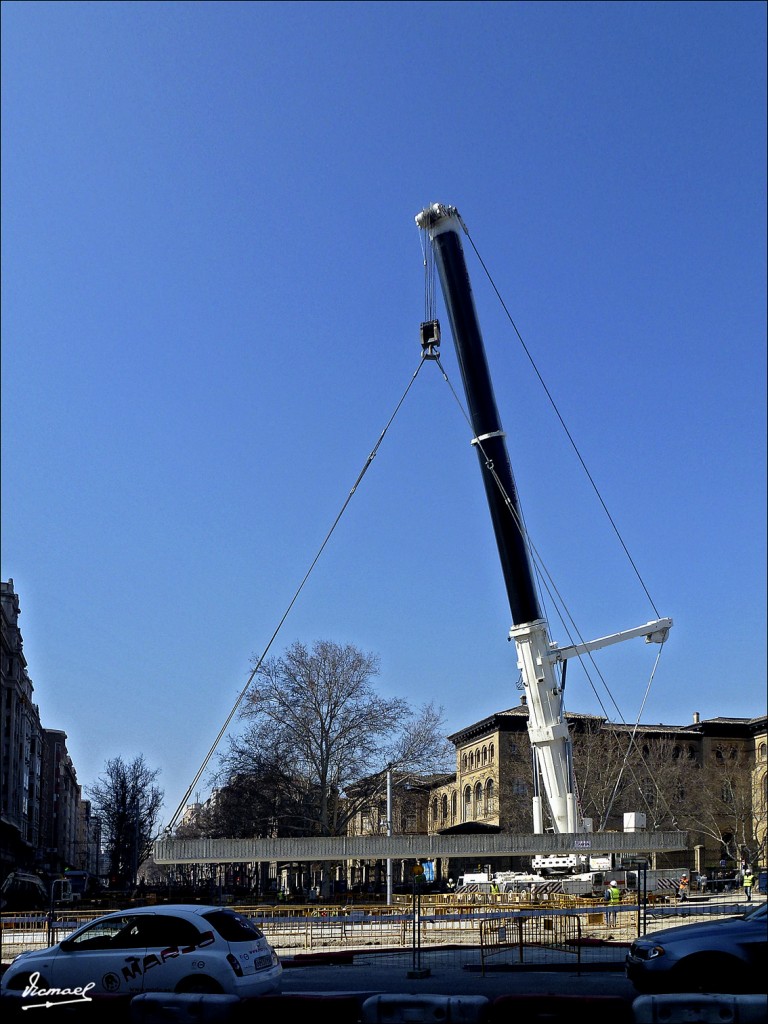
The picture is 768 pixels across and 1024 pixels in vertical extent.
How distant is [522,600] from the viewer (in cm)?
2775

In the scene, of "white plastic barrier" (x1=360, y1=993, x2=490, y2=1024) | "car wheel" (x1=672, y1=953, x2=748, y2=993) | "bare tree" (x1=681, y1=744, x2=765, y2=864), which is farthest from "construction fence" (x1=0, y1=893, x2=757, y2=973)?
"bare tree" (x1=681, y1=744, x2=765, y2=864)

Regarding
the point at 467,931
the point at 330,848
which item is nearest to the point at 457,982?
the point at 330,848

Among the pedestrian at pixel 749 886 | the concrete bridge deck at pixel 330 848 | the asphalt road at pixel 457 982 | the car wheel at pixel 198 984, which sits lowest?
the pedestrian at pixel 749 886

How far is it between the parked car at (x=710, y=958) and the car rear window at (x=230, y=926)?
15.5ft

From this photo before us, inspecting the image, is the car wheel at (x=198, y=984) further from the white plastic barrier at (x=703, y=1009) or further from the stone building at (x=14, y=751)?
the stone building at (x=14, y=751)

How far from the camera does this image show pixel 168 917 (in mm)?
12883

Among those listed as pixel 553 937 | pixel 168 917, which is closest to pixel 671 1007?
pixel 168 917

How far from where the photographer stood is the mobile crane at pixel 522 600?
27516 millimetres

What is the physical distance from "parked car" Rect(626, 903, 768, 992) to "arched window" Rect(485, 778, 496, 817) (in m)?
68.4

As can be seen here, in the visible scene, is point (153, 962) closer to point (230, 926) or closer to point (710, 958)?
point (230, 926)

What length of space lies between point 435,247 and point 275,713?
1221 inches

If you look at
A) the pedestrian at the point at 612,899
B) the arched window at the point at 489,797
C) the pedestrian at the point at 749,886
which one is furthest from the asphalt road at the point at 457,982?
the arched window at the point at 489,797

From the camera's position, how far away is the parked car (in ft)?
38.0

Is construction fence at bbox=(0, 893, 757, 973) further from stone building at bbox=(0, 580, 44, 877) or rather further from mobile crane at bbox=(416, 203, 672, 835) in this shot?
stone building at bbox=(0, 580, 44, 877)
